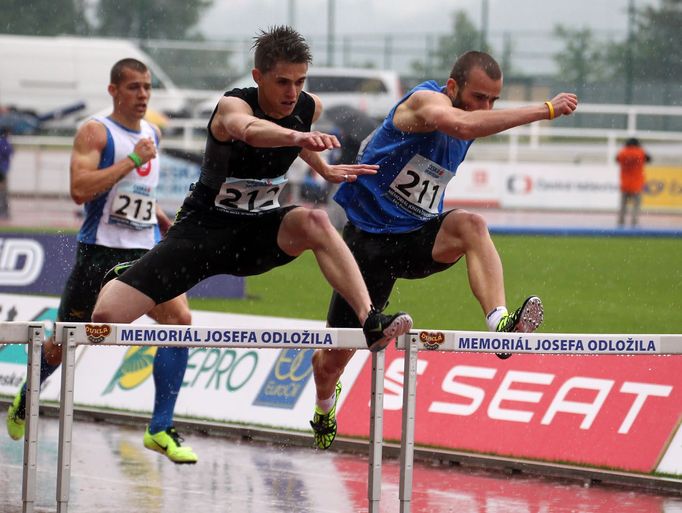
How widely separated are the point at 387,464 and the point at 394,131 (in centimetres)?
225

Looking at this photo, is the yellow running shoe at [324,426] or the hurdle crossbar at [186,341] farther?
the yellow running shoe at [324,426]

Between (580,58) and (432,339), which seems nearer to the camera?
(432,339)

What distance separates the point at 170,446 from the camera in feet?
24.8

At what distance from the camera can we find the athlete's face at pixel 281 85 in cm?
621

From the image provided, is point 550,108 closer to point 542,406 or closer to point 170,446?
point 542,406

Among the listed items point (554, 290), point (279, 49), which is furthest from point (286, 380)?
point (554, 290)

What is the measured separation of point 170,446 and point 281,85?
7.97ft

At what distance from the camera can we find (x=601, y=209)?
28.3m

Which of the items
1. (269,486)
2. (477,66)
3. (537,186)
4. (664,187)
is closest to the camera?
(477,66)

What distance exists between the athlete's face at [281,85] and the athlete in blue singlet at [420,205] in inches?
31.0

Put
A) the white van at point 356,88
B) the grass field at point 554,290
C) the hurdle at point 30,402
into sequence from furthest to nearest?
the white van at point 356,88 → the grass field at point 554,290 → the hurdle at point 30,402

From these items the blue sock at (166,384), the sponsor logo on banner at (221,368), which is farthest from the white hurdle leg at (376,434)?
the sponsor logo on banner at (221,368)

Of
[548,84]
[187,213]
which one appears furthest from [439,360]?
[548,84]

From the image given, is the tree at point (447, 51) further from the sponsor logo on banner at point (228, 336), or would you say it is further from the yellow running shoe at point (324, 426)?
the sponsor logo on banner at point (228, 336)
